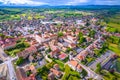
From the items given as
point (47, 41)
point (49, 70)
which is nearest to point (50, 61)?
point (49, 70)

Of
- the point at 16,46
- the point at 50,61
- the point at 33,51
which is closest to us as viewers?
the point at 50,61

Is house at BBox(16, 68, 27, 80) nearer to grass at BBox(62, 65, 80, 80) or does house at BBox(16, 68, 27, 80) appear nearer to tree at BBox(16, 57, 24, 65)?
tree at BBox(16, 57, 24, 65)

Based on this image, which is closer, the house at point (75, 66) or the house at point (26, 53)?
Answer: the house at point (75, 66)

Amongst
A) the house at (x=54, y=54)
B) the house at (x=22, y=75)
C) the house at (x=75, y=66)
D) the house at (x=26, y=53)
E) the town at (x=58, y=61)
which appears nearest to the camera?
the house at (x=22, y=75)

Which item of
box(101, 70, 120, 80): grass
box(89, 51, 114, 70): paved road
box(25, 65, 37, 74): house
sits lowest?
box(101, 70, 120, 80): grass

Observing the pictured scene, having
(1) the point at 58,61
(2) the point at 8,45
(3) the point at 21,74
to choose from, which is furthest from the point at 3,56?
(1) the point at 58,61

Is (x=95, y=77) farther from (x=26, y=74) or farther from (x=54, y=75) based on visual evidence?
(x=26, y=74)

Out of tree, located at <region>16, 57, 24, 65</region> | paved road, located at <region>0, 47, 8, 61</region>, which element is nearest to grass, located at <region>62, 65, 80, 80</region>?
tree, located at <region>16, 57, 24, 65</region>

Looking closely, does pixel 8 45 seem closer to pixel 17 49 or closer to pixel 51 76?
pixel 17 49

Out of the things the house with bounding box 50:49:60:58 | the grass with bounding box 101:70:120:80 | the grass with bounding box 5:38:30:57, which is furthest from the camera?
the grass with bounding box 5:38:30:57

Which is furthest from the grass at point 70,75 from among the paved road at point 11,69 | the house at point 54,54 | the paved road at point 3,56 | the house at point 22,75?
the paved road at point 3,56

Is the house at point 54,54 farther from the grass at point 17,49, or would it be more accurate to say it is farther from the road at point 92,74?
the grass at point 17,49
